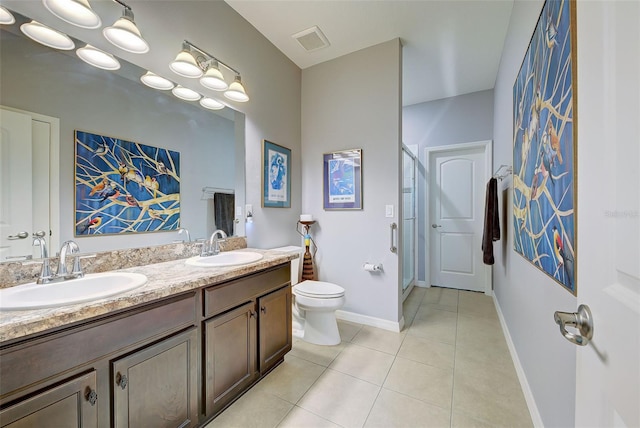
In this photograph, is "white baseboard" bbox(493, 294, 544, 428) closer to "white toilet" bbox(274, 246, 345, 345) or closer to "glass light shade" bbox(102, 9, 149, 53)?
"white toilet" bbox(274, 246, 345, 345)

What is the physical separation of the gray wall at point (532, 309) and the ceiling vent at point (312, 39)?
154cm

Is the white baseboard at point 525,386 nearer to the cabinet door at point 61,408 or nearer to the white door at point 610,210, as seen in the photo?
the white door at point 610,210

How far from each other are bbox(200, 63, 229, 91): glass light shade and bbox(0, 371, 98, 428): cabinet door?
5.91 ft

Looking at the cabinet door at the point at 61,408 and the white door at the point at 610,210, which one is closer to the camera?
the white door at the point at 610,210

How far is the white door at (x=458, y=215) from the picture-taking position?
11.6 feet

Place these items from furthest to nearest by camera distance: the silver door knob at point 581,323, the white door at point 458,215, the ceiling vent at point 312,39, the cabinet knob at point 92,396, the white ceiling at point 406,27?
the white door at point 458,215 < the ceiling vent at point 312,39 < the white ceiling at point 406,27 < the cabinet knob at point 92,396 < the silver door knob at point 581,323

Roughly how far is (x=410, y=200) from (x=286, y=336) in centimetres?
253

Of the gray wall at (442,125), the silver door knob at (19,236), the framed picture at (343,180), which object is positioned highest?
the gray wall at (442,125)

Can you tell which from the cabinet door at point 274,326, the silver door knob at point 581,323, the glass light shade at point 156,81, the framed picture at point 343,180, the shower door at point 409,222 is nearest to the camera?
the silver door knob at point 581,323

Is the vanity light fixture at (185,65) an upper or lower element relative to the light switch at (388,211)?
upper

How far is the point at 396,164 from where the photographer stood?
8.00 ft

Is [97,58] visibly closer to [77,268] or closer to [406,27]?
[77,268]

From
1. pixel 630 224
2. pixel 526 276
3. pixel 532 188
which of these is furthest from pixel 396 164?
pixel 630 224

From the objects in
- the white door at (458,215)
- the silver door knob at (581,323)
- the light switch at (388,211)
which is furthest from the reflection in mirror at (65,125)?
the white door at (458,215)
